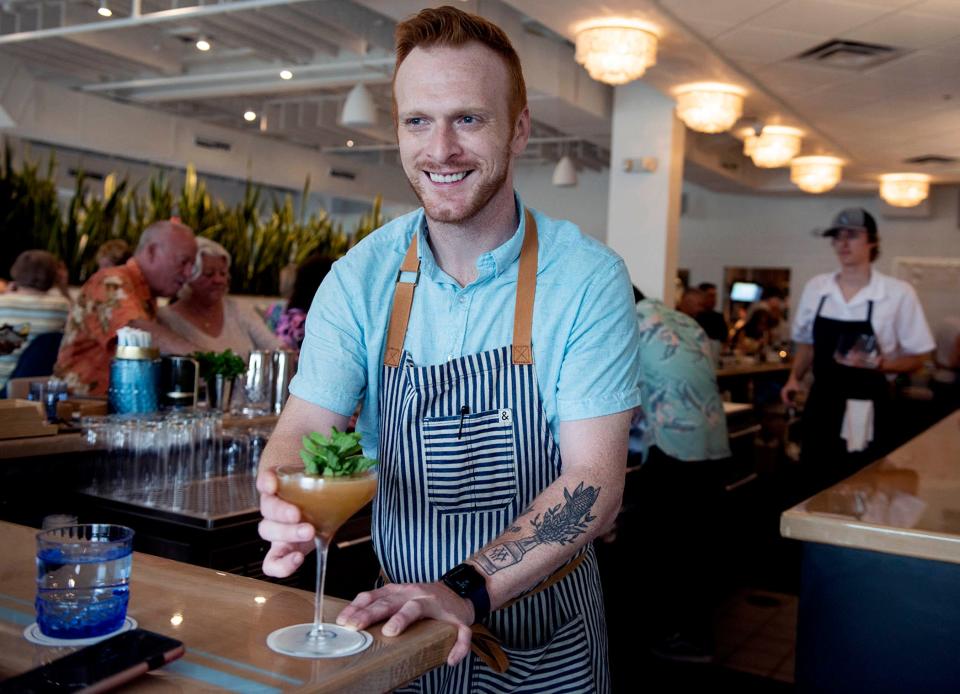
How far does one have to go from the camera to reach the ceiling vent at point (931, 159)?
439 inches

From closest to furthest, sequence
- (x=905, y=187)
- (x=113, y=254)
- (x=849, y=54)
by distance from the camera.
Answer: (x=113, y=254) → (x=849, y=54) → (x=905, y=187)

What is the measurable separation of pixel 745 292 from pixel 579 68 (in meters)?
6.59

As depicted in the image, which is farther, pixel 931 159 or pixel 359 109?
pixel 931 159

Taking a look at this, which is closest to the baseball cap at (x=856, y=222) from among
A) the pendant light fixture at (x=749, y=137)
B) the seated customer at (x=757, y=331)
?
the pendant light fixture at (x=749, y=137)

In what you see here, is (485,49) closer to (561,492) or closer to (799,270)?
(561,492)

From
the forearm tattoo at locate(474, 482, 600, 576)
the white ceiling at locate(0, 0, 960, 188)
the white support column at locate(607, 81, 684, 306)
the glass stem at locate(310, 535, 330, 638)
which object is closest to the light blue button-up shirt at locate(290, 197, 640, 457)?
the forearm tattoo at locate(474, 482, 600, 576)

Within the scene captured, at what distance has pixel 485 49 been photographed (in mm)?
1547

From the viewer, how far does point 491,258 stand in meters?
1.63

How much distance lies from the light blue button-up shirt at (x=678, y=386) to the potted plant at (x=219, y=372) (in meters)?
1.51

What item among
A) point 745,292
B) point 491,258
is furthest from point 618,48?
point 745,292

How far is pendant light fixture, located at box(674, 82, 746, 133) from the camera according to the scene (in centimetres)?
807

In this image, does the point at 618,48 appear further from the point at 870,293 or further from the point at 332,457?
the point at 332,457

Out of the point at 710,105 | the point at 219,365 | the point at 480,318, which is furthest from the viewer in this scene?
the point at 710,105

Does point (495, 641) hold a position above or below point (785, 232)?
below
